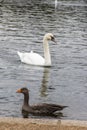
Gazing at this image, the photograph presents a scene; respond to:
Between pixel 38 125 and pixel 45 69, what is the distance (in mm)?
9780

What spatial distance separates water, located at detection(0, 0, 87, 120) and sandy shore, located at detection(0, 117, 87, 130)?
115 inches

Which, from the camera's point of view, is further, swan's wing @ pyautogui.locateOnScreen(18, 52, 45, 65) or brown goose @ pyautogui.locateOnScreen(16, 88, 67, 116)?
swan's wing @ pyautogui.locateOnScreen(18, 52, 45, 65)

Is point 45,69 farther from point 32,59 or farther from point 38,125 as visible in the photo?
point 38,125

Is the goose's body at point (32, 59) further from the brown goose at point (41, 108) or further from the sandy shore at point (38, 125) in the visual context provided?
the sandy shore at point (38, 125)

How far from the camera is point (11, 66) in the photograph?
1897cm

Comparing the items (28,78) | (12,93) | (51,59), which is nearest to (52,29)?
(51,59)

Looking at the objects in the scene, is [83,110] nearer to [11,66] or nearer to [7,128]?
[7,128]

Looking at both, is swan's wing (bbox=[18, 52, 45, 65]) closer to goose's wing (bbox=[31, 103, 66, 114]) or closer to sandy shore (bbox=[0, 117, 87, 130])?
goose's wing (bbox=[31, 103, 66, 114])

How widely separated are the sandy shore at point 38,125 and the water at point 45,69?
9.62 feet

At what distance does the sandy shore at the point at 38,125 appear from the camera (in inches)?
368

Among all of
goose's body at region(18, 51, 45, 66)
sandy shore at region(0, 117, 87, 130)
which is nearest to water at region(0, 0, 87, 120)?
goose's body at region(18, 51, 45, 66)

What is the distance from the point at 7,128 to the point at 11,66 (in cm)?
975

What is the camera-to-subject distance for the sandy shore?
368 inches

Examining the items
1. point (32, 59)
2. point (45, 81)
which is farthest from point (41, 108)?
point (32, 59)
